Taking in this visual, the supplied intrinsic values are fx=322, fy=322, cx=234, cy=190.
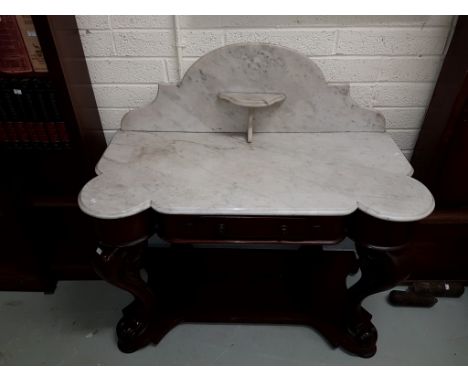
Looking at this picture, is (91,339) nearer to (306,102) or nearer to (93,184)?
(93,184)

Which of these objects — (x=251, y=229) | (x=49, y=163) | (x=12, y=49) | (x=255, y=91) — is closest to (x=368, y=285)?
(x=251, y=229)

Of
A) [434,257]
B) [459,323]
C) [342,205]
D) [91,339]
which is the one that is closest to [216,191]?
[342,205]

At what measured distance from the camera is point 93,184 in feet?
2.96

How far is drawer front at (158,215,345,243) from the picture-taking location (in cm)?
87

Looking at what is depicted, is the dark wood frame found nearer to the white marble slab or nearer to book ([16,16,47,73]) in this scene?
the white marble slab

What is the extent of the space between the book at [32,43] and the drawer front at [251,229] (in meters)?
0.61

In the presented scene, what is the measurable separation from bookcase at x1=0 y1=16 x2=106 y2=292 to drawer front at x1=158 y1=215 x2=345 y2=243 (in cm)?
50

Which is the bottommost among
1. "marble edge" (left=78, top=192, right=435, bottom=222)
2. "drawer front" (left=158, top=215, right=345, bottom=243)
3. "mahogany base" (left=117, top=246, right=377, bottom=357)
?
"mahogany base" (left=117, top=246, right=377, bottom=357)

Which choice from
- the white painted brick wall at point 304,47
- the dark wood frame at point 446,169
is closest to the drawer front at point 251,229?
the dark wood frame at point 446,169

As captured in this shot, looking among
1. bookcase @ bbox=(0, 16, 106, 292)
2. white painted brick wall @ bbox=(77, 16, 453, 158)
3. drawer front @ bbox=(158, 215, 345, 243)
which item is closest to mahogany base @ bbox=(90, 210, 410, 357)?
drawer front @ bbox=(158, 215, 345, 243)

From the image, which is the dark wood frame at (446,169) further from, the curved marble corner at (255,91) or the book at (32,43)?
the book at (32,43)

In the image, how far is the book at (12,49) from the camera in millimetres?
926

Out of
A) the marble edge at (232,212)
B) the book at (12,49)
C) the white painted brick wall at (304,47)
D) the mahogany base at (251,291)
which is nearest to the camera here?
the marble edge at (232,212)

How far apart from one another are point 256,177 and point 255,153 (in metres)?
0.14
